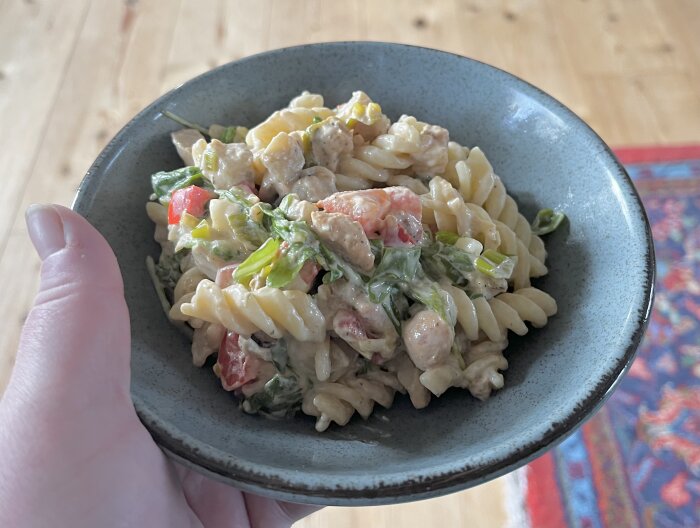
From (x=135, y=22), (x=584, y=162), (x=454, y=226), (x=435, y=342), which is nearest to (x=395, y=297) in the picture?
(x=435, y=342)

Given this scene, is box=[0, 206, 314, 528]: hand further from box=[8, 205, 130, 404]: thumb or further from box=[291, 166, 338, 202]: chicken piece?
box=[291, 166, 338, 202]: chicken piece

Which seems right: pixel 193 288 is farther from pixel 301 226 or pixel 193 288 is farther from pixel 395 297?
pixel 395 297

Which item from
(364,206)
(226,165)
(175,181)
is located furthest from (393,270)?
(175,181)

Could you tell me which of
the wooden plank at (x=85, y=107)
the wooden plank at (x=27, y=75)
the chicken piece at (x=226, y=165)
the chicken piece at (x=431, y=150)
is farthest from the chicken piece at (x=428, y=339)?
the wooden plank at (x=27, y=75)

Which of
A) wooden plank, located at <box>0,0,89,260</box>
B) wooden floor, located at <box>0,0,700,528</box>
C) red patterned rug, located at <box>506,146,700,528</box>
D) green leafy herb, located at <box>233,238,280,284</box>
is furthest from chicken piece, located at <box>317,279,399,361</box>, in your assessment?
wooden plank, located at <box>0,0,89,260</box>

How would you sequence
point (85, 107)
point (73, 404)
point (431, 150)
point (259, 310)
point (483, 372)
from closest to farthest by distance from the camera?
point (73, 404)
point (259, 310)
point (483, 372)
point (431, 150)
point (85, 107)

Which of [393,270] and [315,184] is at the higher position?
[315,184]

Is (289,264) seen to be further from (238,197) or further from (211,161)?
(211,161)
